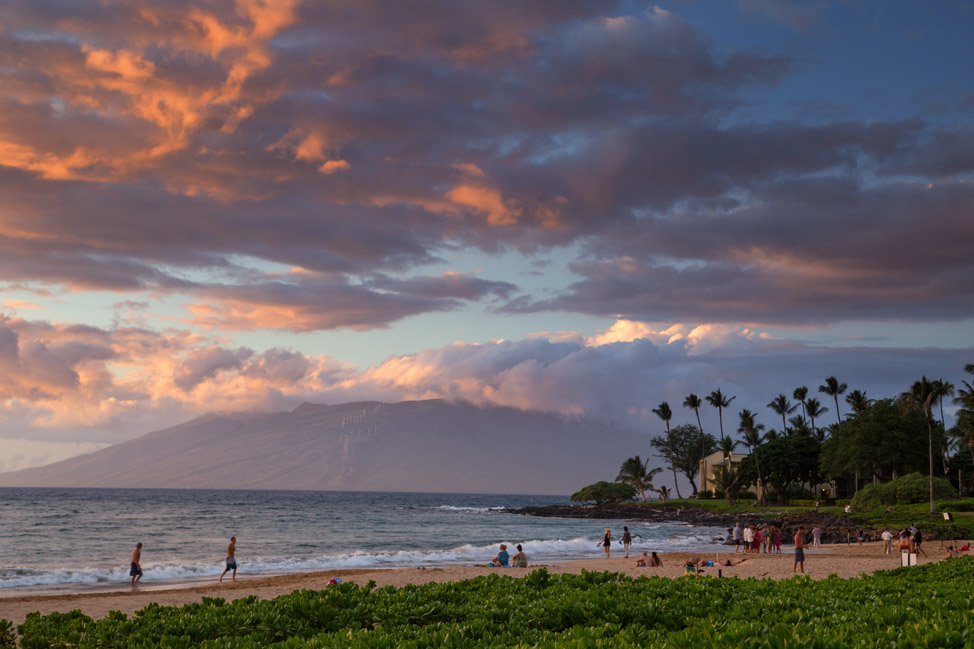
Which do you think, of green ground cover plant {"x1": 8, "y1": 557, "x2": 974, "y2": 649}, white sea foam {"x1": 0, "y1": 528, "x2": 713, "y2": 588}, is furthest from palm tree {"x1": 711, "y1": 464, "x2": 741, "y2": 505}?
green ground cover plant {"x1": 8, "y1": 557, "x2": 974, "y2": 649}

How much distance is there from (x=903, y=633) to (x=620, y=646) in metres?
2.32

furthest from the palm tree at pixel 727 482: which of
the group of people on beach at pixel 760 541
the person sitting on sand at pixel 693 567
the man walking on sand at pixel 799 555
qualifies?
the man walking on sand at pixel 799 555

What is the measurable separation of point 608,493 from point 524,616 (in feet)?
427

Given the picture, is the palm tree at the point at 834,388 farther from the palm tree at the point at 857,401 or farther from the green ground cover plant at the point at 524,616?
the green ground cover plant at the point at 524,616

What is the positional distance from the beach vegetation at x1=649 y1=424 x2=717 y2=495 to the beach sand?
101 meters

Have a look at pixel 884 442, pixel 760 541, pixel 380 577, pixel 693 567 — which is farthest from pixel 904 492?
pixel 380 577

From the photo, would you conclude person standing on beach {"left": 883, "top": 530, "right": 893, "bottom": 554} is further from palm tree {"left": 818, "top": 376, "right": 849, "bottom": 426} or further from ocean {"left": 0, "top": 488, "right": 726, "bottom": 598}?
palm tree {"left": 818, "top": 376, "right": 849, "bottom": 426}

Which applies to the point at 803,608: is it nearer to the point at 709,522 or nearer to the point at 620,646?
the point at 620,646

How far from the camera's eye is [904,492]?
220 feet

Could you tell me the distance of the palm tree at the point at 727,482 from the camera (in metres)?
106

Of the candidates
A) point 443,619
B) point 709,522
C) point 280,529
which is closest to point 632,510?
point 709,522

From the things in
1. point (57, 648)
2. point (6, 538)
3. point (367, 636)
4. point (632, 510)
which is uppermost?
point (367, 636)

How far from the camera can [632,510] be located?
361ft

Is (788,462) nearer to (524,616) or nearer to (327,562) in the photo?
(327,562)
